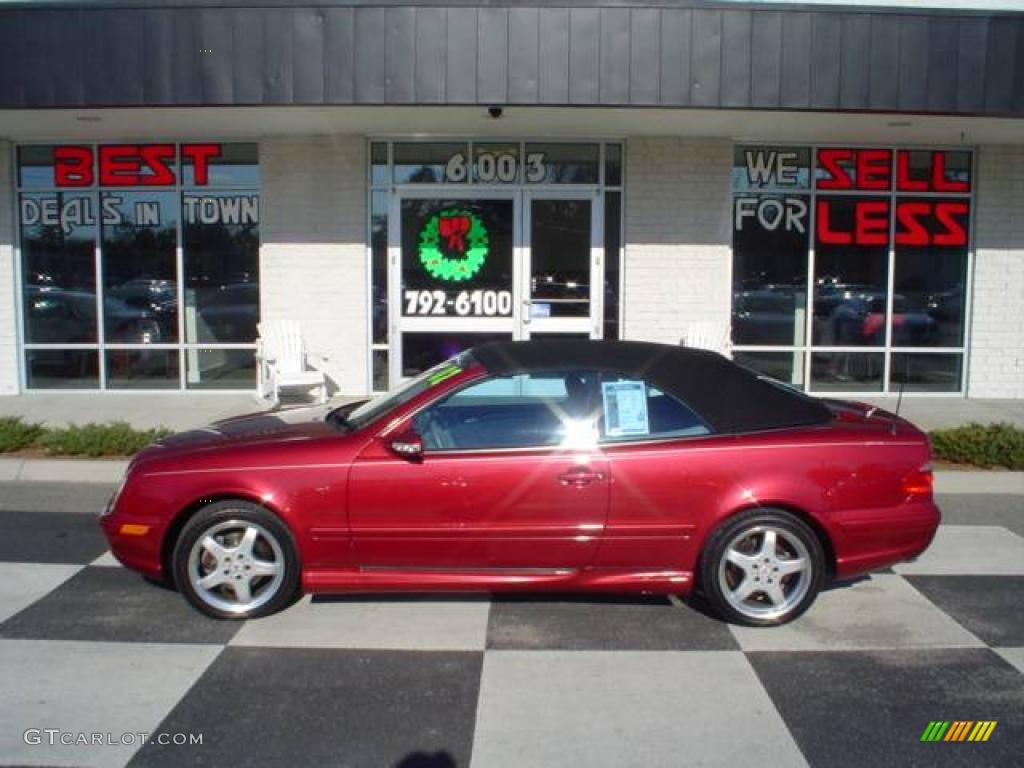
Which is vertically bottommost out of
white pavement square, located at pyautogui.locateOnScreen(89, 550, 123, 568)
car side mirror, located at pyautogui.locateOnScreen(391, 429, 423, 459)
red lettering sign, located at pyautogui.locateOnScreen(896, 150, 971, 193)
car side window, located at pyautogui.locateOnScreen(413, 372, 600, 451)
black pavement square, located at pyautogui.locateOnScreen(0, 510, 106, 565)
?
white pavement square, located at pyautogui.locateOnScreen(89, 550, 123, 568)

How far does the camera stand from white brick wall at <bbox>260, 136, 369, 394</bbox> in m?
11.9

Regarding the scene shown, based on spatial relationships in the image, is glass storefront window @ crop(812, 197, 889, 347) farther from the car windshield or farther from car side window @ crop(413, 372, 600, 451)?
car side window @ crop(413, 372, 600, 451)

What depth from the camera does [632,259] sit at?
11977mm

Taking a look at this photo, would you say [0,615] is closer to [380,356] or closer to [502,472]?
[502,472]

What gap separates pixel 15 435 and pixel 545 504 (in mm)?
6025

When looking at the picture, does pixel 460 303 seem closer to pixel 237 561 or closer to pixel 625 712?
pixel 237 561

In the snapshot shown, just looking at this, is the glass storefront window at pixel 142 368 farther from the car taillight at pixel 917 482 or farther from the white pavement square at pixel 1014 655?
the white pavement square at pixel 1014 655

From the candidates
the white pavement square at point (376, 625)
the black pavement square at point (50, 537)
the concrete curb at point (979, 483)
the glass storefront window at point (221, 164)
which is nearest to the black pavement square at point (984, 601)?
the concrete curb at point (979, 483)

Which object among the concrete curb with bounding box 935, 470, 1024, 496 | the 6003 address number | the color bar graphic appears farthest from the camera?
the 6003 address number

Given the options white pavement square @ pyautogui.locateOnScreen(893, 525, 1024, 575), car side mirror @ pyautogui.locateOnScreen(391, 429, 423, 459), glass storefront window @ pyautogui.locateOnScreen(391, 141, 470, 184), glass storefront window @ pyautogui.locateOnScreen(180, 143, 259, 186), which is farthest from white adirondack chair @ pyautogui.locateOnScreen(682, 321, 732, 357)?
car side mirror @ pyautogui.locateOnScreen(391, 429, 423, 459)

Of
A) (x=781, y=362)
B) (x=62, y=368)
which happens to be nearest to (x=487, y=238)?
(x=781, y=362)

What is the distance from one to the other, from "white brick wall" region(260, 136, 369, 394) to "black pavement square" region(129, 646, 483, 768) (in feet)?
25.3

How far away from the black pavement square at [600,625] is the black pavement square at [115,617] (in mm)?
1393

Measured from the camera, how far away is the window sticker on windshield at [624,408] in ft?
16.5
